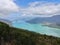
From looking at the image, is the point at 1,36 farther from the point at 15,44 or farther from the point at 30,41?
the point at 30,41

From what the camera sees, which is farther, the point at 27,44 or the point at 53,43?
the point at 53,43

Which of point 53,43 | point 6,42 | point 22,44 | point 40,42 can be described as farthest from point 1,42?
point 53,43

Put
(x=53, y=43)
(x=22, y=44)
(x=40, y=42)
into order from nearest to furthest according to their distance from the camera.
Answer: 1. (x=22, y=44)
2. (x=40, y=42)
3. (x=53, y=43)

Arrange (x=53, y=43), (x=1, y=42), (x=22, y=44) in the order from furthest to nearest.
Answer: (x=53, y=43) → (x=22, y=44) → (x=1, y=42)

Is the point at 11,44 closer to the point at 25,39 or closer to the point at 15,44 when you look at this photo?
the point at 15,44

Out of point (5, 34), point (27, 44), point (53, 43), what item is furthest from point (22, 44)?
point (53, 43)

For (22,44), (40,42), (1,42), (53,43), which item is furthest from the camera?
(53,43)

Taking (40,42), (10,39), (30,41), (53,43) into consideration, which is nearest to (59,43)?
(53,43)

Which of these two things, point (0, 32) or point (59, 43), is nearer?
point (0, 32)
